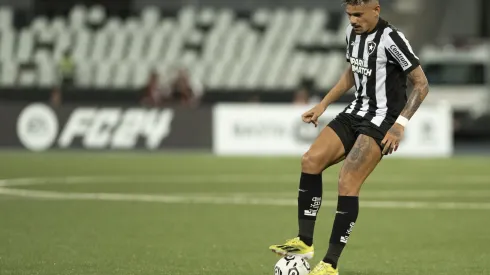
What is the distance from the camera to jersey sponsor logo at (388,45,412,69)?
821 cm

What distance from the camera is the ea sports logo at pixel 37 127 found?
85.8ft

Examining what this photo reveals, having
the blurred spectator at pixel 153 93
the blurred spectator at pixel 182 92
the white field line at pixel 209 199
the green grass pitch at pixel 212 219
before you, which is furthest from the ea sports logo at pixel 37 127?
the white field line at pixel 209 199

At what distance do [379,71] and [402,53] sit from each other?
0.26 meters

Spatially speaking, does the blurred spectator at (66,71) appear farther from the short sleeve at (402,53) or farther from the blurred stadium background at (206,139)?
the short sleeve at (402,53)

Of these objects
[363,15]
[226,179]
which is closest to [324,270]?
[363,15]

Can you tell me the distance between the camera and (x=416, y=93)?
8.27 metres

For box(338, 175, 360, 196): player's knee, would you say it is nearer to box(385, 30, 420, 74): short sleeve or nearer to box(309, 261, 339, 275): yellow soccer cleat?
box(309, 261, 339, 275): yellow soccer cleat

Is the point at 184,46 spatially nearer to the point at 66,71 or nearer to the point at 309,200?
the point at 66,71

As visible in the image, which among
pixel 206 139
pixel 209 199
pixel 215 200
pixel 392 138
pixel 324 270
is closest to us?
pixel 324 270

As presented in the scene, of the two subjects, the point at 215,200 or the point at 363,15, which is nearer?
the point at 363,15

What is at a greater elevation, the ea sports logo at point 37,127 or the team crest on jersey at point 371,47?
the team crest on jersey at point 371,47

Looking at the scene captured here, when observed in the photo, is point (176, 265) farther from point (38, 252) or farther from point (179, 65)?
point (179, 65)

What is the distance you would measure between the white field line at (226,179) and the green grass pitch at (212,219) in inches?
0.7

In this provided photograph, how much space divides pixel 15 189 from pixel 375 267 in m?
8.61
